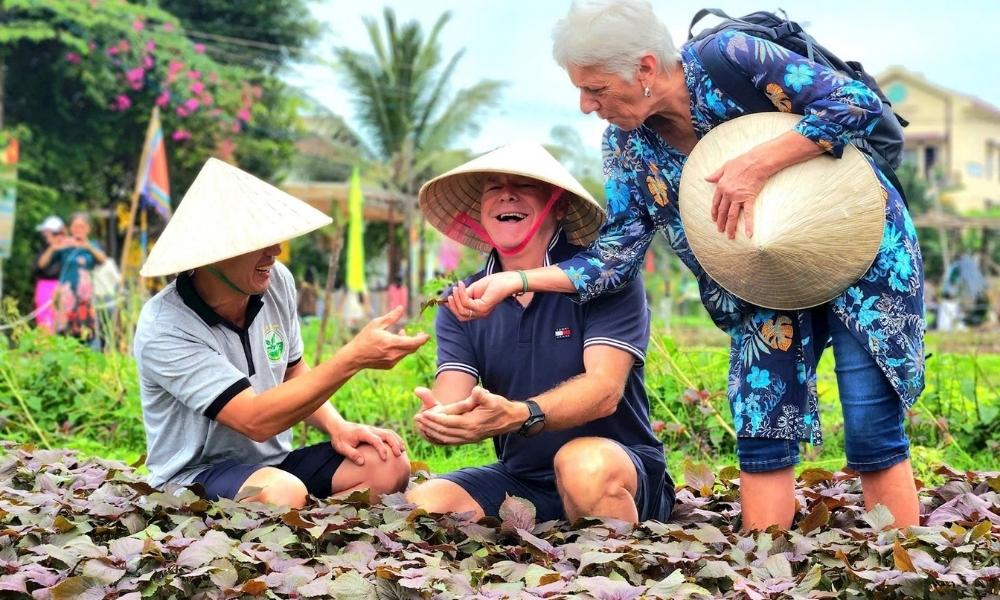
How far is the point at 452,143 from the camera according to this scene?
29.6m

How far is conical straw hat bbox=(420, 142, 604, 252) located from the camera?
11.6ft

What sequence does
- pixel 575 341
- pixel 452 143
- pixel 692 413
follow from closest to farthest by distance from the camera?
pixel 575 341
pixel 692 413
pixel 452 143

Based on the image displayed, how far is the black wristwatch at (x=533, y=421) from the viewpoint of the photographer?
330 cm

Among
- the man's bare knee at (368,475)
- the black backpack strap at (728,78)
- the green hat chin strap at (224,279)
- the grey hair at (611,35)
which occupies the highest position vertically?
the grey hair at (611,35)

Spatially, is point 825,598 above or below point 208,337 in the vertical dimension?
below

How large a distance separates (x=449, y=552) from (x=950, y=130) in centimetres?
5018

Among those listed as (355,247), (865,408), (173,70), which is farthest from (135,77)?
(865,408)

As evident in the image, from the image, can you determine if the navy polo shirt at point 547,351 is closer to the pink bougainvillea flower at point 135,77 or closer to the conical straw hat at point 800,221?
the conical straw hat at point 800,221

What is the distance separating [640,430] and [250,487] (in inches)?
45.4

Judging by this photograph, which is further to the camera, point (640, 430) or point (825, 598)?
point (640, 430)

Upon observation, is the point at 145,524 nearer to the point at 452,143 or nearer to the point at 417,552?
the point at 417,552

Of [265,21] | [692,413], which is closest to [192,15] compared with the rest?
[265,21]

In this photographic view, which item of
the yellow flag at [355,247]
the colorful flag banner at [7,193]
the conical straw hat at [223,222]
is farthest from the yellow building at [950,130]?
the conical straw hat at [223,222]

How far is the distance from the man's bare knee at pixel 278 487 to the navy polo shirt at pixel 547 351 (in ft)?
1.80
